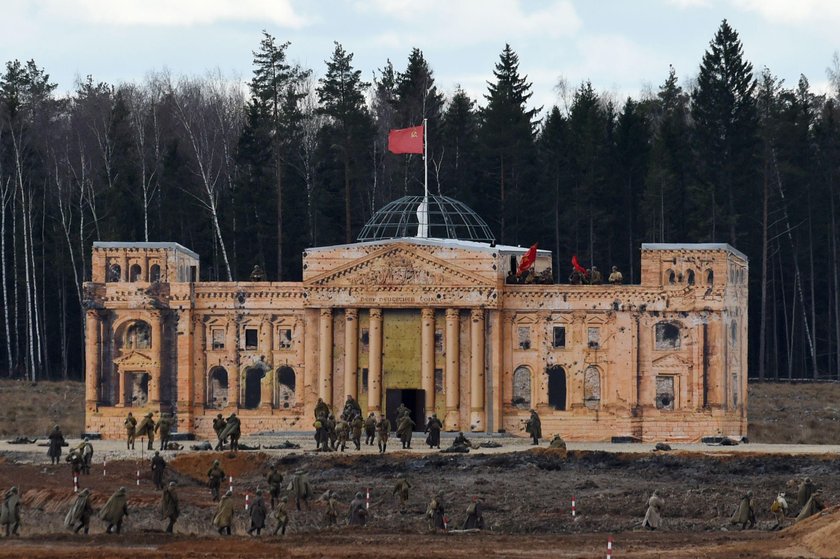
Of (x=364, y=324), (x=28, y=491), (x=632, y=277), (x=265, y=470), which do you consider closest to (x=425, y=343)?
(x=364, y=324)

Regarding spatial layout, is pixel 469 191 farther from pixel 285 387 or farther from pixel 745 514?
pixel 745 514

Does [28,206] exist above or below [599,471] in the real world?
above

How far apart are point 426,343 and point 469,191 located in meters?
28.6

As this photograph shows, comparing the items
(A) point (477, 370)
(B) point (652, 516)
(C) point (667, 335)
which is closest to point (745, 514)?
(B) point (652, 516)

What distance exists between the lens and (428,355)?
8081cm

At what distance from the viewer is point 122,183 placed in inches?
4247

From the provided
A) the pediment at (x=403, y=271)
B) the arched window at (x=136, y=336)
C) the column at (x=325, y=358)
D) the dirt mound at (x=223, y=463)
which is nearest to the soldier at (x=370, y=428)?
the dirt mound at (x=223, y=463)

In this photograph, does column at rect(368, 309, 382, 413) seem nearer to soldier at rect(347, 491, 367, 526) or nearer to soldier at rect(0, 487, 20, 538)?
soldier at rect(347, 491, 367, 526)

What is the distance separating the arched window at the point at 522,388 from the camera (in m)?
81.4

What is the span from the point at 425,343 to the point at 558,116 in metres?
35.2

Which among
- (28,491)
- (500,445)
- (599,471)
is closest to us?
(28,491)

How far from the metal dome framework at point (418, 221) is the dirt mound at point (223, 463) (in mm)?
17655

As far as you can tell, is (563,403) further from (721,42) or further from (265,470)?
(721,42)

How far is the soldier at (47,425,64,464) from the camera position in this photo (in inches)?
2808
